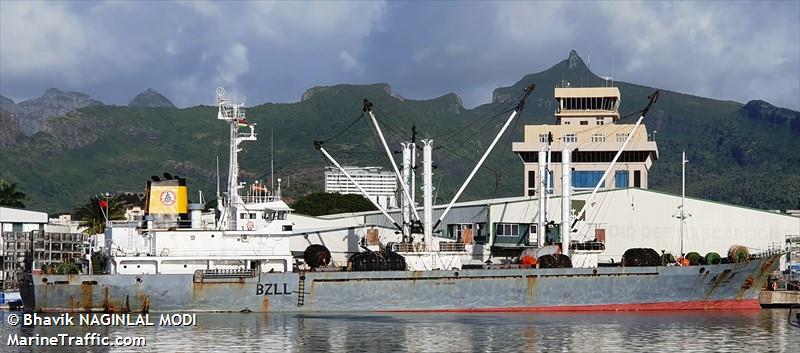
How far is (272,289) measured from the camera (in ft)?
217

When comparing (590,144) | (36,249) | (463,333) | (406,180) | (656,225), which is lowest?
(463,333)

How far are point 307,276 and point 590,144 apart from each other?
66049 millimetres

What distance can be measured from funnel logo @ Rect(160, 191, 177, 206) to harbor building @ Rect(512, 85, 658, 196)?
2261 inches

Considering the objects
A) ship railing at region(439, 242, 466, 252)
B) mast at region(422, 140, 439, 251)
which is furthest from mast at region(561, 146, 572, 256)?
mast at region(422, 140, 439, 251)

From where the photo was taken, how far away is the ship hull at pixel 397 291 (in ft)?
213

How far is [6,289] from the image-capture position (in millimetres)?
85562

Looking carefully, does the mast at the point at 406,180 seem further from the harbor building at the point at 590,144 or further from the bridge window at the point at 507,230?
the harbor building at the point at 590,144

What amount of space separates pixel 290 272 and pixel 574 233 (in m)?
22.2

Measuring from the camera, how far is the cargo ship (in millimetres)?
65312

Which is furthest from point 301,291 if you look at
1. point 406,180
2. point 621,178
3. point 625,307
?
point 621,178

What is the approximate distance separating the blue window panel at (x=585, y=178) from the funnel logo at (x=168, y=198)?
6254cm

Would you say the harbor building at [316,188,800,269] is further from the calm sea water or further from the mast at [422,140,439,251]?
the calm sea water

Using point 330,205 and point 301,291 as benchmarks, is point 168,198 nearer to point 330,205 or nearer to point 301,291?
point 301,291

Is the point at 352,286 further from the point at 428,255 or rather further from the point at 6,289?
the point at 6,289
